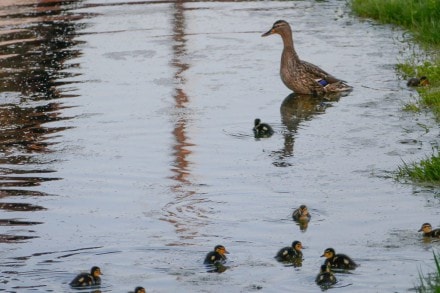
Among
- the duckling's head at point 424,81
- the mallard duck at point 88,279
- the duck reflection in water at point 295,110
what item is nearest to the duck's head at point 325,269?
the mallard duck at point 88,279

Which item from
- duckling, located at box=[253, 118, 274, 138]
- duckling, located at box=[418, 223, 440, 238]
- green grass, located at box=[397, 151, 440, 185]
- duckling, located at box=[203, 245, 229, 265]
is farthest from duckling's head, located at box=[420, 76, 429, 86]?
duckling, located at box=[203, 245, 229, 265]

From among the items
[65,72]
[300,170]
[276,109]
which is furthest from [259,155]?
[65,72]

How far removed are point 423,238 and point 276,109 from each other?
6365mm

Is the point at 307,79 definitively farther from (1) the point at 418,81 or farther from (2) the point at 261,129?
(2) the point at 261,129

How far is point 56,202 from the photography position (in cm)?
1246

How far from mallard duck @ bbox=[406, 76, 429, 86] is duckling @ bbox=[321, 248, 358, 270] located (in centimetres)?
749

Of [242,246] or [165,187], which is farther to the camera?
[165,187]

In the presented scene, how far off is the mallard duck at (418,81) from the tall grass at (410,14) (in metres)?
2.62

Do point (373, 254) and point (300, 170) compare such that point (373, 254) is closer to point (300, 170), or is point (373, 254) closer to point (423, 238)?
point (423, 238)

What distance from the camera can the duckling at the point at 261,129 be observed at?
15.1m

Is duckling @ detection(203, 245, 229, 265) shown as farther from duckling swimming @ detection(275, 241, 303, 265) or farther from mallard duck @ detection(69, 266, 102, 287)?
mallard duck @ detection(69, 266, 102, 287)

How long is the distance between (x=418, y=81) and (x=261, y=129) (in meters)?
3.09

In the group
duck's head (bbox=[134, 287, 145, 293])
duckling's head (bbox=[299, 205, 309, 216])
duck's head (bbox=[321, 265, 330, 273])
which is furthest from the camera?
duckling's head (bbox=[299, 205, 309, 216])

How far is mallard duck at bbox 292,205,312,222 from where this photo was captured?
37.0ft
